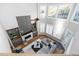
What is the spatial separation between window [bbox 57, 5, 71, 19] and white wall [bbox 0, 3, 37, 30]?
20 centimetres

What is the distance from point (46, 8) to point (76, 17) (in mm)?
249

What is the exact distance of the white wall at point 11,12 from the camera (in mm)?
891

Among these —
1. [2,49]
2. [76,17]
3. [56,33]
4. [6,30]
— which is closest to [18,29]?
[6,30]

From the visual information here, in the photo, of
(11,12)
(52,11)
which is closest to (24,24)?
(11,12)

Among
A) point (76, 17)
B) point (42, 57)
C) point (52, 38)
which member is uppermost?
point (76, 17)

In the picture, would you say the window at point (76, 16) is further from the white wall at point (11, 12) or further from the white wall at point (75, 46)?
the white wall at point (11, 12)

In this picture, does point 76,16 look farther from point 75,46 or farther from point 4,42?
point 4,42

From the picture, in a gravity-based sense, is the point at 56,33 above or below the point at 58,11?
below

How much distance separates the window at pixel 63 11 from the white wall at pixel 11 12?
20 centimetres

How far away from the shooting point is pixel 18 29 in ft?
3.03

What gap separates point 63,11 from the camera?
935 millimetres

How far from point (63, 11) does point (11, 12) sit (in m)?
0.40

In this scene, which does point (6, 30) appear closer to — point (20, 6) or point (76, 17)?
point (20, 6)

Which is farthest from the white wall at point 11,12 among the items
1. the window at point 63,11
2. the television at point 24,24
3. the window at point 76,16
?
the window at point 76,16
